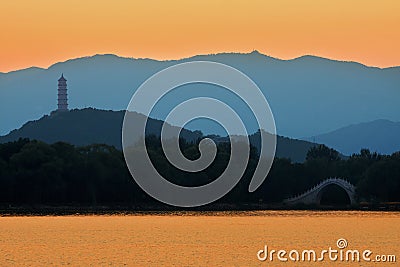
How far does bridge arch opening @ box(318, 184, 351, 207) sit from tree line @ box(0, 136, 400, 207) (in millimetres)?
2771

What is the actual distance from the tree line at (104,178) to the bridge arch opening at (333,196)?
2.77m

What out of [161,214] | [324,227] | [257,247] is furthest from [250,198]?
[257,247]

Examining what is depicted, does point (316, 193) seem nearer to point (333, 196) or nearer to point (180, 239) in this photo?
point (333, 196)

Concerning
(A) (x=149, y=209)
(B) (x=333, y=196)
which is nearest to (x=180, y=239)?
(A) (x=149, y=209)

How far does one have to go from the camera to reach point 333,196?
134125mm

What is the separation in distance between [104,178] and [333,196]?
35.0m

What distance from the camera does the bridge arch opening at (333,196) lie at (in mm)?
131625

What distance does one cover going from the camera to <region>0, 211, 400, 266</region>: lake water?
172 ft

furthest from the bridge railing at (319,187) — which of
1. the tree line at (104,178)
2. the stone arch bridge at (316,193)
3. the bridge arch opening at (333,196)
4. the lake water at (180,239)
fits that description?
the lake water at (180,239)

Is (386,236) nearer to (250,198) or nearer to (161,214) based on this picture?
(161,214)

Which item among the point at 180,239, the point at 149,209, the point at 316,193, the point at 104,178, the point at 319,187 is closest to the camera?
the point at 180,239

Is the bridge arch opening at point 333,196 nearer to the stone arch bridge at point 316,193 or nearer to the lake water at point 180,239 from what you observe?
the stone arch bridge at point 316,193

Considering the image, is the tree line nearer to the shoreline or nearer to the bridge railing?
the bridge railing

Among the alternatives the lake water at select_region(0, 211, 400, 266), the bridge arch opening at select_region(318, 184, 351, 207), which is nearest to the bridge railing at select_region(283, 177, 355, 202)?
the bridge arch opening at select_region(318, 184, 351, 207)
